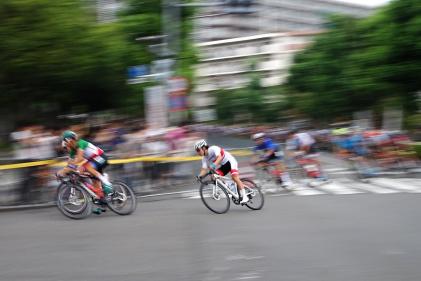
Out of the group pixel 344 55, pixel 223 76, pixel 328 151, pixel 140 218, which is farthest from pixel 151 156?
pixel 223 76

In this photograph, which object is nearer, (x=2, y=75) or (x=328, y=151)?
(x=2, y=75)

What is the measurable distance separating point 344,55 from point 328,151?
416 inches

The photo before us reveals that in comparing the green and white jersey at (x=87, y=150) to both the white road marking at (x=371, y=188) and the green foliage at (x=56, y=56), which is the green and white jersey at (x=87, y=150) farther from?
the green foliage at (x=56, y=56)

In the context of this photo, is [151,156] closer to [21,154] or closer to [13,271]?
[21,154]

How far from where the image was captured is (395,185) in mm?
15133

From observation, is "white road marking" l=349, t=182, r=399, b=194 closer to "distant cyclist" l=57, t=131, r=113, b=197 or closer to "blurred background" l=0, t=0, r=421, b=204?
"blurred background" l=0, t=0, r=421, b=204

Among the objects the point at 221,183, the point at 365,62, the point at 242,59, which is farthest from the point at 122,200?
the point at 242,59

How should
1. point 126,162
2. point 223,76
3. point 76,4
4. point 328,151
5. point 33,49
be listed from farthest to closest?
1. point 223,76
2. point 328,151
3. point 76,4
4. point 33,49
5. point 126,162

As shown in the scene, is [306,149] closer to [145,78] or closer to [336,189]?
[336,189]

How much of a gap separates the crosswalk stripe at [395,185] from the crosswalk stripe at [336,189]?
1.19m

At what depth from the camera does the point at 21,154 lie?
48.5 feet

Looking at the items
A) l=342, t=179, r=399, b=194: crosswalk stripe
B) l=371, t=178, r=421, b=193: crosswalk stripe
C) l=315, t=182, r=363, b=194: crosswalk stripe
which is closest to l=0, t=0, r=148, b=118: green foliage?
l=315, t=182, r=363, b=194: crosswalk stripe

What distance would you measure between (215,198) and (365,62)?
72.6ft

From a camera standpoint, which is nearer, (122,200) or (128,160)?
(122,200)
